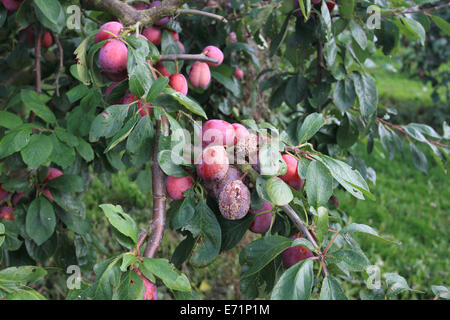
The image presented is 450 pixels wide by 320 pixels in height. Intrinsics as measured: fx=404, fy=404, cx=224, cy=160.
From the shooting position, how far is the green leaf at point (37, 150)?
36.9 inches

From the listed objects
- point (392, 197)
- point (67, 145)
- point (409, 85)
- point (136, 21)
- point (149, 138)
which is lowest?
point (409, 85)

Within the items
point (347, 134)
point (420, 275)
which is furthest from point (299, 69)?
point (420, 275)

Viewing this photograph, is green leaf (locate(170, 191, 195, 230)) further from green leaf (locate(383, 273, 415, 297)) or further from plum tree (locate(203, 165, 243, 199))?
green leaf (locate(383, 273, 415, 297))

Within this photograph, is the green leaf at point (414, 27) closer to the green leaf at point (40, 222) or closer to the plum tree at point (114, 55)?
the plum tree at point (114, 55)

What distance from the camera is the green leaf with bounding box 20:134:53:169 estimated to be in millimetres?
938

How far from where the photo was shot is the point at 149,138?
723mm

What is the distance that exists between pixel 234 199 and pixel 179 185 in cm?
12

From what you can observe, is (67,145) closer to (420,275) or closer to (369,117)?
(369,117)

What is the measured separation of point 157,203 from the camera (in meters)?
0.68

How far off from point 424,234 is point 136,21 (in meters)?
2.42

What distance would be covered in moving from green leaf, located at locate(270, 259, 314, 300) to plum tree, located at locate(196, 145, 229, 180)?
19 centimetres

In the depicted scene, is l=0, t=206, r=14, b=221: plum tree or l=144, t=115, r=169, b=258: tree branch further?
l=0, t=206, r=14, b=221: plum tree

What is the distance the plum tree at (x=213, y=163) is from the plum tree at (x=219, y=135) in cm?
5

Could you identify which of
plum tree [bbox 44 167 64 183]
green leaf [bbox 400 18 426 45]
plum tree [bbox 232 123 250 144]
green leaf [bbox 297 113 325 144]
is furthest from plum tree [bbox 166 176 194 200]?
green leaf [bbox 400 18 426 45]
